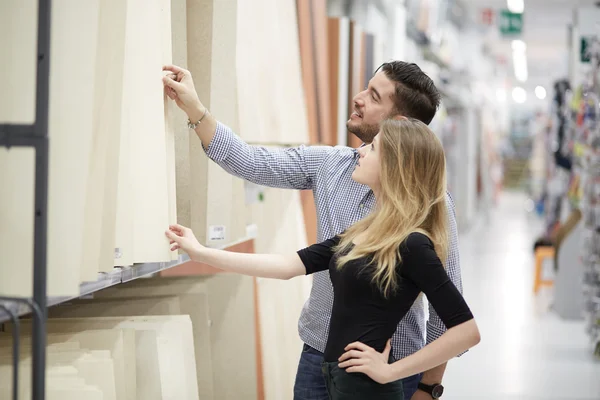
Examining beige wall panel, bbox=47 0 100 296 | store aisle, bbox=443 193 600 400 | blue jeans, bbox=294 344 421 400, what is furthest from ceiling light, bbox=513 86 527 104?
beige wall panel, bbox=47 0 100 296

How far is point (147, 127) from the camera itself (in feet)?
6.98

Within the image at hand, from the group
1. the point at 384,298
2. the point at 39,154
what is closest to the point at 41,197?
the point at 39,154

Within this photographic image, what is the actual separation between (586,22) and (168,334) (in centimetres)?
855

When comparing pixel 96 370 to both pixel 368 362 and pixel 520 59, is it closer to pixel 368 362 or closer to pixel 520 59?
pixel 368 362

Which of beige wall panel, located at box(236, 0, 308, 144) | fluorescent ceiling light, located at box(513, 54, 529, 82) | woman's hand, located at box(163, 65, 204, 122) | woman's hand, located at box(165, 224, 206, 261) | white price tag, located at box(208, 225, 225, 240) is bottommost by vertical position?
woman's hand, located at box(165, 224, 206, 261)

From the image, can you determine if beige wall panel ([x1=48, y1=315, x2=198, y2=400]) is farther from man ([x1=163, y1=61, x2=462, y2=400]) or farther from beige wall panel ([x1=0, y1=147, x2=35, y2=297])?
beige wall panel ([x1=0, y1=147, x2=35, y2=297])

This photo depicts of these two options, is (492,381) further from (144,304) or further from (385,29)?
(144,304)

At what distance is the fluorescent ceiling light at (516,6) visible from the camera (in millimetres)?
14867

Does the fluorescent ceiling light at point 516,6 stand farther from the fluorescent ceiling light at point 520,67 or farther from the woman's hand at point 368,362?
the woman's hand at point 368,362

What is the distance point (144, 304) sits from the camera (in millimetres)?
2730

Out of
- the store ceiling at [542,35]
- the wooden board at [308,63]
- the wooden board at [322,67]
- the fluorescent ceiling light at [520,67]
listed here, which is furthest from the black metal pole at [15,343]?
the fluorescent ceiling light at [520,67]

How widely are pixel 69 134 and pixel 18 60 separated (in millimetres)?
169

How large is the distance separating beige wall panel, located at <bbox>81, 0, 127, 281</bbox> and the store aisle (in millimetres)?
4112

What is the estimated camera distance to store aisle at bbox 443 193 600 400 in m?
6.00
